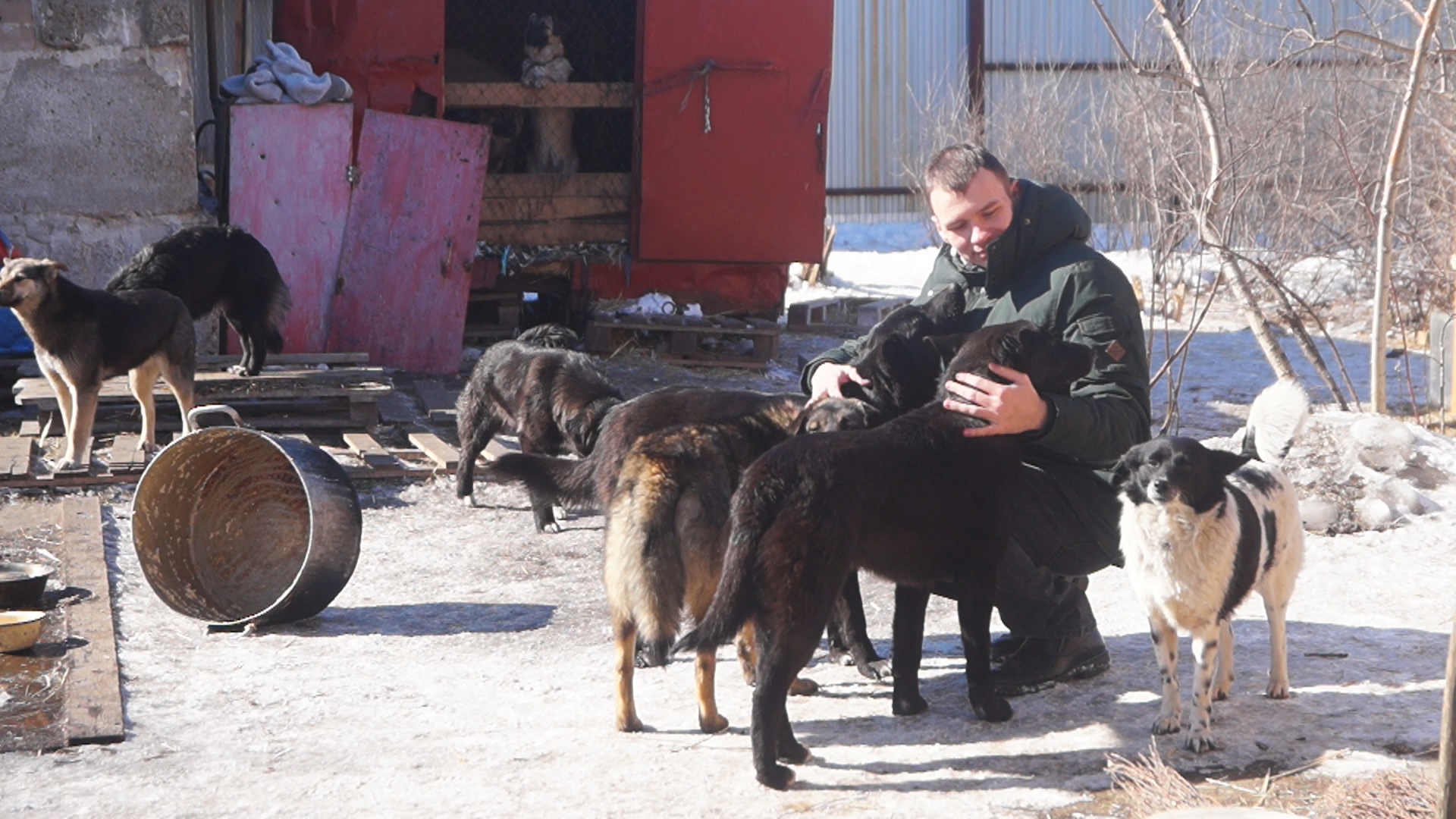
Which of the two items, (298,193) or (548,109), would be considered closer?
(298,193)

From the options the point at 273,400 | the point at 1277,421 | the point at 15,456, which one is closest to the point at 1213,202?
the point at 1277,421

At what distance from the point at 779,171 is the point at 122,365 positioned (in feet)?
19.2

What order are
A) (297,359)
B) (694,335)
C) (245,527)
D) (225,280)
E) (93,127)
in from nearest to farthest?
(245,527), (225,280), (93,127), (297,359), (694,335)

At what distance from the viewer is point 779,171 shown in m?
11.3

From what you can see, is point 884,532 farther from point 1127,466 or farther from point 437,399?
point 437,399

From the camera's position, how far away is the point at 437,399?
902 centimetres

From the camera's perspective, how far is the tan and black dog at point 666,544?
12.0 feet

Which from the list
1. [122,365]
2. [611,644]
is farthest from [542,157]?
[611,644]

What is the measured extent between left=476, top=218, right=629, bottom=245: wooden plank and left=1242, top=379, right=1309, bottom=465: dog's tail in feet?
25.8

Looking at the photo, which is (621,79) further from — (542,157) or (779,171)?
(779,171)

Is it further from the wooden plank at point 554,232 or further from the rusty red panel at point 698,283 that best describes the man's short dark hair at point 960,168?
the wooden plank at point 554,232

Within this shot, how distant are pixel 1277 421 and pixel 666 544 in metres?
1.87

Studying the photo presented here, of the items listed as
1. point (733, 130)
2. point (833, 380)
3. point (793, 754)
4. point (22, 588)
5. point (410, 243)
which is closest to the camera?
point (793, 754)

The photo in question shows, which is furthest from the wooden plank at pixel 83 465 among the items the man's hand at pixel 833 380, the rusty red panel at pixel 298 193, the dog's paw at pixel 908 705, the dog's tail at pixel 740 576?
the dog's paw at pixel 908 705
